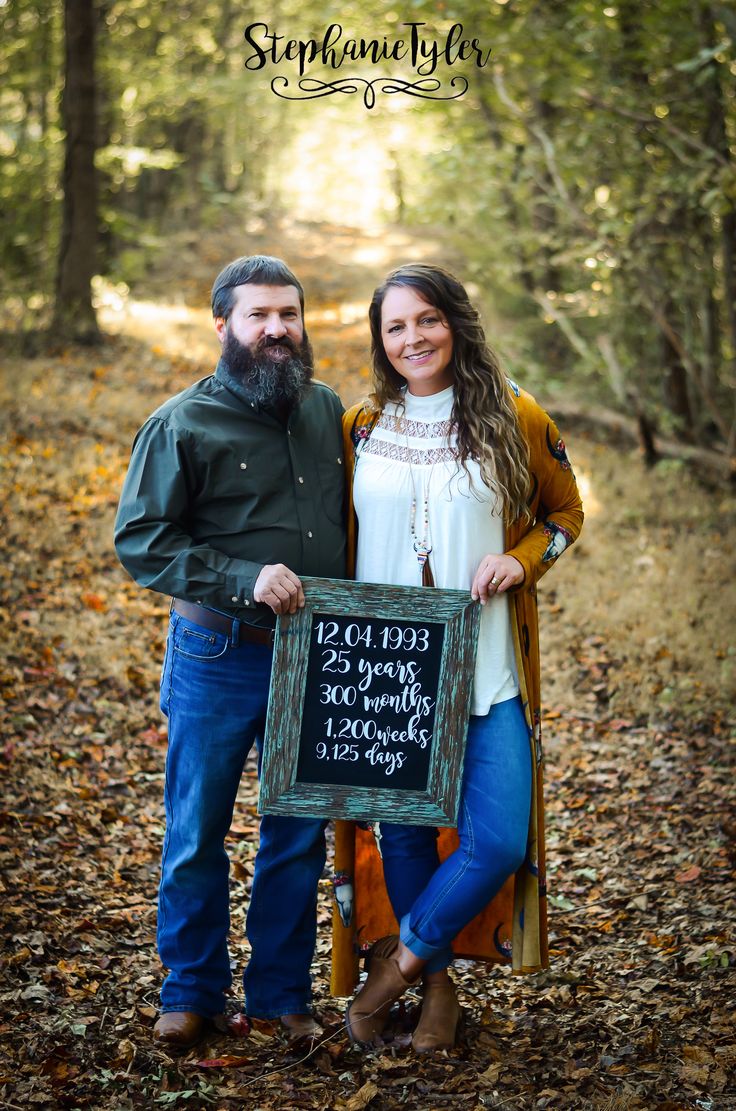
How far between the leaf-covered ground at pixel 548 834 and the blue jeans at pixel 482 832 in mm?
512

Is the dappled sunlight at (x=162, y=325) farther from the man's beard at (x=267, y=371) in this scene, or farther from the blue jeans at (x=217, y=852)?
the blue jeans at (x=217, y=852)

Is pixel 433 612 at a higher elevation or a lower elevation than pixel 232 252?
lower

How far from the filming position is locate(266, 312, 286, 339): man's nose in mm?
3549

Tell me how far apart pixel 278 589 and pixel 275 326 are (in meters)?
0.94

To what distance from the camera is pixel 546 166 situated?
38.9ft

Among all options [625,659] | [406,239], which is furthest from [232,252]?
[625,659]

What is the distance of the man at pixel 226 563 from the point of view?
3373 millimetres

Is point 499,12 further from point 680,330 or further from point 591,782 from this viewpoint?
point 591,782

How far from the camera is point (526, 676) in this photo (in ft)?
11.6

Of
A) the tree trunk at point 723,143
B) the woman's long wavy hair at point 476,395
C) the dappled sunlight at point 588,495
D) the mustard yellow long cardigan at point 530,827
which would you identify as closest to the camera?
the woman's long wavy hair at point 476,395

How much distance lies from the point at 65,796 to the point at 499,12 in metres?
8.47

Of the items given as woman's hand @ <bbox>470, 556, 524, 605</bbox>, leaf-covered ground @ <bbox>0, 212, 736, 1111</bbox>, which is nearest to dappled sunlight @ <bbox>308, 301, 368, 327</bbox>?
leaf-covered ground @ <bbox>0, 212, 736, 1111</bbox>

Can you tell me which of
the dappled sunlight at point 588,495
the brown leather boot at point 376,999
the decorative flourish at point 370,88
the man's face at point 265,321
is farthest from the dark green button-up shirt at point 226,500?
the dappled sunlight at point 588,495

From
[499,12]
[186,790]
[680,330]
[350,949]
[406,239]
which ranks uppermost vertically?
[406,239]
